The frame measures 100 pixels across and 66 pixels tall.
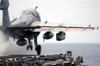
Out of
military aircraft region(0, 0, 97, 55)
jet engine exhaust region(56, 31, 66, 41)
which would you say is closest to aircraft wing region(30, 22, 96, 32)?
military aircraft region(0, 0, 97, 55)

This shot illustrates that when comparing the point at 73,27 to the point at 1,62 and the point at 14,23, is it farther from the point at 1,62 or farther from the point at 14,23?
the point at 1,62

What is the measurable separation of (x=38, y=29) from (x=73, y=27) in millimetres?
4733

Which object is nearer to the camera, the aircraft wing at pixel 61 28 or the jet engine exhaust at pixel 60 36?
the jet engine exhaust at pixel 60 36

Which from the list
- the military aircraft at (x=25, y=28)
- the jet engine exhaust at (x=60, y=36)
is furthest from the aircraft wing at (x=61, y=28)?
the jet engine exhaust at (x=60, y=36)

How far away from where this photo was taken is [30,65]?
22.0 metres

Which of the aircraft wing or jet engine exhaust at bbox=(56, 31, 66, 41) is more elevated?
the aircraft wing

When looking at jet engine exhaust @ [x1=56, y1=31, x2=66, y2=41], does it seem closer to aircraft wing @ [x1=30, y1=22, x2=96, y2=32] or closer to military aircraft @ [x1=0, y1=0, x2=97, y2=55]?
military aircraft @ [x1=0, y1=0, x2=97, y2=55]

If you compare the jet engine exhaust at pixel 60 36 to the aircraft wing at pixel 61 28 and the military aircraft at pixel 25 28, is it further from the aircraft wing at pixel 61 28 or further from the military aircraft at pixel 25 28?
the aircraft wing at pixel 61 28

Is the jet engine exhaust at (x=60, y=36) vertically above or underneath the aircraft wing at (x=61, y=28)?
underneath

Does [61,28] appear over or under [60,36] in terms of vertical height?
over

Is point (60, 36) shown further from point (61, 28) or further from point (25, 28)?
point (25, 28)

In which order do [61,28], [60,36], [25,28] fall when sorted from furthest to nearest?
[25,28], [61,28], [60,36]

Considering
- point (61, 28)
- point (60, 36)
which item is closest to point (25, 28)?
point (61, 28)

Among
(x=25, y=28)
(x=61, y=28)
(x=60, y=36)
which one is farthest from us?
(x=25, y=28)
